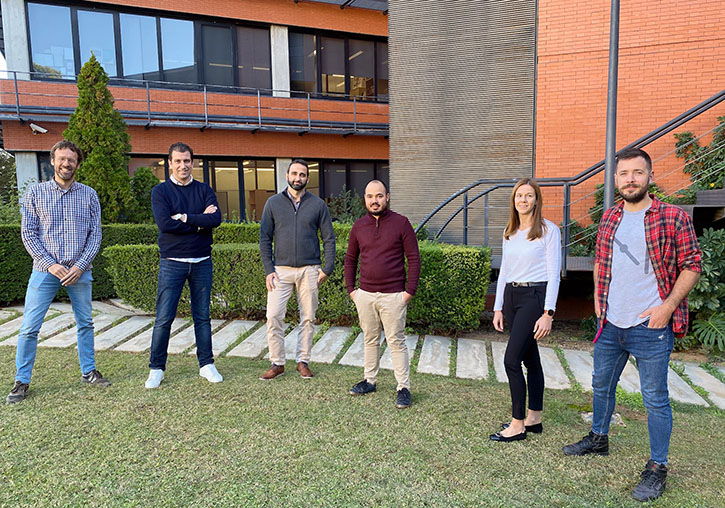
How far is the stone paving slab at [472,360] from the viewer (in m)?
4.61

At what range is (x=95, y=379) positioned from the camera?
4.05 meters

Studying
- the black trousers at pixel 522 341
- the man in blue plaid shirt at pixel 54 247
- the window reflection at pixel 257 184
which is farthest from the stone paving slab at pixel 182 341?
the window reflection at pixel 257 184

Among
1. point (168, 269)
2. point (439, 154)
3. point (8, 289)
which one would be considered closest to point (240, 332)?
point (168, 269)

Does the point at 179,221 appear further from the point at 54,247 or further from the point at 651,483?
the point at 651,483

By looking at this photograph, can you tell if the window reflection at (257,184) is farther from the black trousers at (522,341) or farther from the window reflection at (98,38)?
the black trousers at (522,341)

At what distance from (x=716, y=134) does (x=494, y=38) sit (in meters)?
3.90

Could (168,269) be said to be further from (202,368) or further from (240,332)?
(240,332)

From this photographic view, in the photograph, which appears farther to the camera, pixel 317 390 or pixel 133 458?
pixel 317 390

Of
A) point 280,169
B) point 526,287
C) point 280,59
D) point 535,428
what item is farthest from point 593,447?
point 280,59

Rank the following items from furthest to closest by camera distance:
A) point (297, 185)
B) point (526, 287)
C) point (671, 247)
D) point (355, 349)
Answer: point (355, 349), point (297, 185), point (526, 287), point (671, 247)

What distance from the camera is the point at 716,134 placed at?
7082mm

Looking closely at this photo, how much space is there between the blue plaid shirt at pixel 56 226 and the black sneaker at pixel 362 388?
8.12 ft

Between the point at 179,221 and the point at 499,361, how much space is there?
346 centimetres

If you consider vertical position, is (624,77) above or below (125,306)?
above
